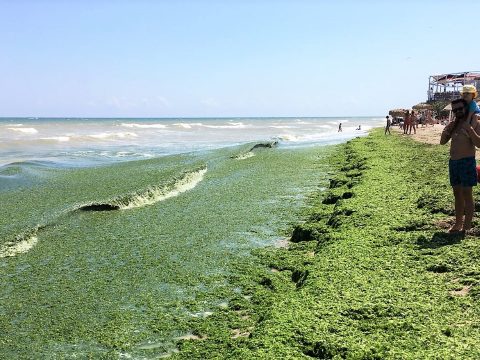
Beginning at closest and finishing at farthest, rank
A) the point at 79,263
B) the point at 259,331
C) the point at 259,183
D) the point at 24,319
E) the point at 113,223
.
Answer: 1. the point at 259,331
2. the point at 24,319
3. the point at 79,263
4. the point at 113,223
5. the point at 259,183

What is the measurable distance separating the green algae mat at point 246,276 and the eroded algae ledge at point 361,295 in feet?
0.06

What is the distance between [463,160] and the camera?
20.6 ft

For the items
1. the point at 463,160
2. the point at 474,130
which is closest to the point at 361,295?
the point at 463,160

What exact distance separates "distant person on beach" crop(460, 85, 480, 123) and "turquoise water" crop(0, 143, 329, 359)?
3.77 meters

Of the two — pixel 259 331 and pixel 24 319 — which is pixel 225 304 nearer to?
pixel 259 331

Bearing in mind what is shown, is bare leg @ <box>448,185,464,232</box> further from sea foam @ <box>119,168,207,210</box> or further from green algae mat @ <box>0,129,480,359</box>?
sea foam @ <box>119,168,207,210</box>

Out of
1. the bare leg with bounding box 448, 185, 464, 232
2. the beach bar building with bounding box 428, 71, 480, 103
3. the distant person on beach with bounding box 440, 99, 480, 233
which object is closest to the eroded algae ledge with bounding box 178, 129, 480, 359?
the bare leg with bounding box 448, 185, 464, 232

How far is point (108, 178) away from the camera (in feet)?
55.1

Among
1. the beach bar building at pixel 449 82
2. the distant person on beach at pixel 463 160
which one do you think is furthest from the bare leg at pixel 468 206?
the beach bar building at pixel 449 82

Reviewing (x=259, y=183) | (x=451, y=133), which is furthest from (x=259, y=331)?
(x=259, y=183)

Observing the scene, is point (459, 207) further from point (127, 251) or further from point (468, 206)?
point (127, 251)

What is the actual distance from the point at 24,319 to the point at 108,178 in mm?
11578

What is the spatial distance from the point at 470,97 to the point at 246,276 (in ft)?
12.4

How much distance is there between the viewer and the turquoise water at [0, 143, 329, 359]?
5164 millimetres
